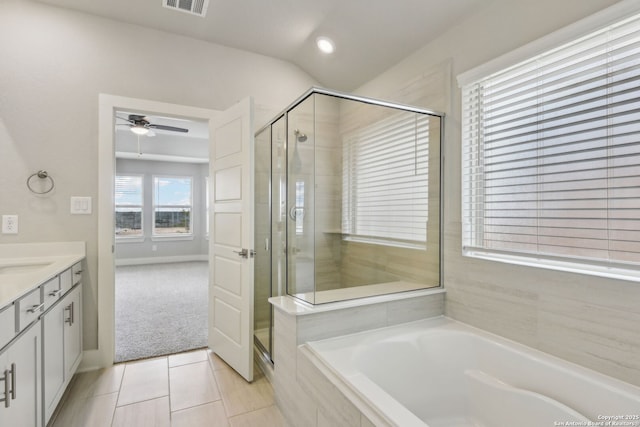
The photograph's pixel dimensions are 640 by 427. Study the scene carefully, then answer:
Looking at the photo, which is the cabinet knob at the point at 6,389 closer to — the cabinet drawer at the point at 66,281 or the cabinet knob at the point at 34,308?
the cabinet knob at the point at 34,308

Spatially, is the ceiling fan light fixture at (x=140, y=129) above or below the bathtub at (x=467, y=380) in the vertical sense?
above

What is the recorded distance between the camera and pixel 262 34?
106 inches

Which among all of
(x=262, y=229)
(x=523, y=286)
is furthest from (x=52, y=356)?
(x=523, y=286)

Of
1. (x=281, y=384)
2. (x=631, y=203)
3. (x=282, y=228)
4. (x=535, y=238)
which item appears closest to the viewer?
(x=631, y=203)

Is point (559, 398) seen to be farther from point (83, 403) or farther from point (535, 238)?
point (83, 403)

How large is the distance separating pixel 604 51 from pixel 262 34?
232cm

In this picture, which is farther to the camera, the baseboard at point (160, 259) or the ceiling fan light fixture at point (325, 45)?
the baseboard at point (160, 259)

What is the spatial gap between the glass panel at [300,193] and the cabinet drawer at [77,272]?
1.47 meters

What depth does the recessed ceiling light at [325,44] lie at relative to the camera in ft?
8.74

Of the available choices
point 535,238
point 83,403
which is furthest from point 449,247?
point 83,403

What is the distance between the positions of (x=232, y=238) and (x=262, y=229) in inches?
11.4

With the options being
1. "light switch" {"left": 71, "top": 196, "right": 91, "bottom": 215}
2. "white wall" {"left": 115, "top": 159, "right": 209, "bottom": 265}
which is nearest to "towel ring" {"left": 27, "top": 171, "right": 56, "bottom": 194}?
"light switch" {"left": 71, "top": 196, "right": 91, "bottom": 215}

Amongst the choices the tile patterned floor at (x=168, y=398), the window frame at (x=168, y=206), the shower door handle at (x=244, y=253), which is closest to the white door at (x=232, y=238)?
the shower door handle at (x=244, y=253)

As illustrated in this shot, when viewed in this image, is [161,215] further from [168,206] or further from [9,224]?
[9,224]
